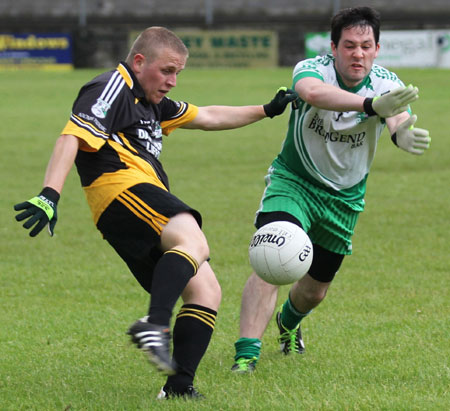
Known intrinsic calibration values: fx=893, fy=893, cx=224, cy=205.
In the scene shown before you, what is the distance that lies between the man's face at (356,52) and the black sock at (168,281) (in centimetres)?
171

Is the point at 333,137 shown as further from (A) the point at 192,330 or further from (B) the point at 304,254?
(A) the point at 192,330

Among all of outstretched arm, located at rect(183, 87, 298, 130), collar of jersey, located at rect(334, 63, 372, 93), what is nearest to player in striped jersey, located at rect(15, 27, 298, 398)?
outstretched arm, located at rect(183, 87, 298, 130)

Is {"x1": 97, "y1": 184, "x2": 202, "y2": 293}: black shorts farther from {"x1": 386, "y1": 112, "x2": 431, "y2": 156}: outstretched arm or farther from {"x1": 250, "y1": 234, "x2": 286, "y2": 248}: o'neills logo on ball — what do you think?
{"x1": 386, "y1": 112, "x2": 431, "y2": 156}: outstretched arm

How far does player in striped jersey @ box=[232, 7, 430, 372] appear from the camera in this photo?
530cm

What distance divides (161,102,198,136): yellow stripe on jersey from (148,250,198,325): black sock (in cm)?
108

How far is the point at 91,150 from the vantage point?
4523 millimetres

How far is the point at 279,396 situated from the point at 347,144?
5.71ft

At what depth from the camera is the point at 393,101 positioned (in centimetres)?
468

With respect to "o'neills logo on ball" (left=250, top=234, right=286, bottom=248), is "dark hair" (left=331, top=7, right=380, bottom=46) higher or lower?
higher

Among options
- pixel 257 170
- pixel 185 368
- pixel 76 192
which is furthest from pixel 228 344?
pixel 257 170

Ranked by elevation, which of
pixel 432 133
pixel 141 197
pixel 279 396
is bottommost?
pixel 432 133

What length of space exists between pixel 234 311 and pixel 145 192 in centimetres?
244

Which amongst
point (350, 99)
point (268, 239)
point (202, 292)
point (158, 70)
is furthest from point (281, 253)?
point (158, 70)

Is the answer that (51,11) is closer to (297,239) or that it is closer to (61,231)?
(61,231)
